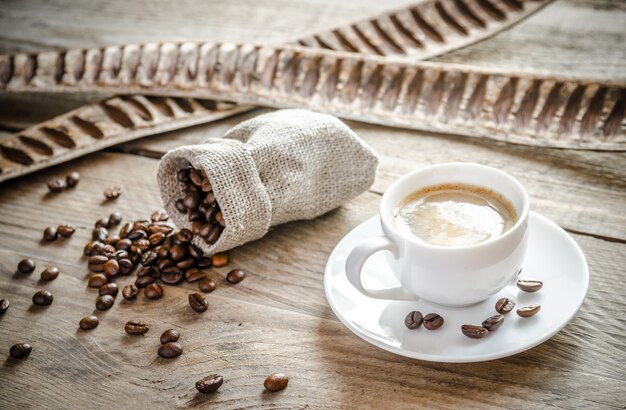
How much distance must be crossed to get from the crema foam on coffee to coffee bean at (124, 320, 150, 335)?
52cm

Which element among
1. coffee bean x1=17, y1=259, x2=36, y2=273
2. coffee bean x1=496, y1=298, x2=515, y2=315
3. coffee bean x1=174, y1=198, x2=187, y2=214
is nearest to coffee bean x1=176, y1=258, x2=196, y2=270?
coffee bean x1=174, y1=198, x2=187, y2=214

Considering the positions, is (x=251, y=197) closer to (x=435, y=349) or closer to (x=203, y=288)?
(x=203, y=288)

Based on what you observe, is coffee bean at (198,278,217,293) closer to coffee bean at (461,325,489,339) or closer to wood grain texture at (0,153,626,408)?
wood grain texture at (0,153,626,408)

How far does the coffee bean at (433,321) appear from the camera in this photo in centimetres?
114

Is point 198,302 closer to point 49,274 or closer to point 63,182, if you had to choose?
point 49,274

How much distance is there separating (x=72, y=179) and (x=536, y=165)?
116 centimetres

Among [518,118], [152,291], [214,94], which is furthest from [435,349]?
[214,94]

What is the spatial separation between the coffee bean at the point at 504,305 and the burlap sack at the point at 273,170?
0.46m

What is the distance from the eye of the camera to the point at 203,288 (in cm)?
137

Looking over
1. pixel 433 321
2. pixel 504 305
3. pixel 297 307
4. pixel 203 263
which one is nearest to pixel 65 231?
pixel 203 263

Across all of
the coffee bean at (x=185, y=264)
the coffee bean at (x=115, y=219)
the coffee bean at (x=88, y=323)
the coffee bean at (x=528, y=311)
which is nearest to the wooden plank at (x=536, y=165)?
the coffee bean at (x=115, y=219)

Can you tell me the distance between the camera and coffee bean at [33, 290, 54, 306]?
1.37 metres

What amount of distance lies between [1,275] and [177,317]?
45cm

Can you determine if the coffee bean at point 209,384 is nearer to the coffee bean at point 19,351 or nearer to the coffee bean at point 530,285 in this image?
the coffee bean at point 19,351
